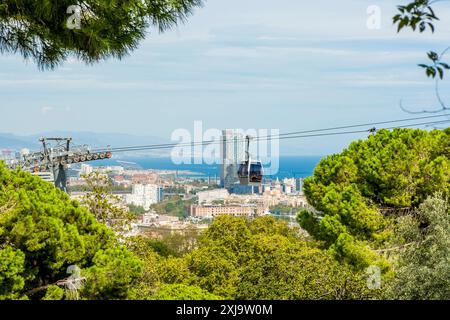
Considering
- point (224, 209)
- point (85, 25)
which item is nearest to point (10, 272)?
point (85, 25)

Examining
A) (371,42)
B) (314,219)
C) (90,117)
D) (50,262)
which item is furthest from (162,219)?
(50,262)

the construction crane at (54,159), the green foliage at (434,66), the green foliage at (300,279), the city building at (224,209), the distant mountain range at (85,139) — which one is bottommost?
the city building at (224,209)

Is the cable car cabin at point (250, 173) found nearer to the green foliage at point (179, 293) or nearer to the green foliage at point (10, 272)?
the green foliage at point (179, 293)

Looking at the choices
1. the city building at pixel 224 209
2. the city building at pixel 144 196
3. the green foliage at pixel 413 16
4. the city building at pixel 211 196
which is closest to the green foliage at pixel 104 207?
the green foliage at pixel 413 16

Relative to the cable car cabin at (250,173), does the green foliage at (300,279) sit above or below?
below

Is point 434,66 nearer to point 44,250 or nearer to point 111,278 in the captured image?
point 111,278

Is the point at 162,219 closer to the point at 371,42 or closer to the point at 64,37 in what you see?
the point at 371,42

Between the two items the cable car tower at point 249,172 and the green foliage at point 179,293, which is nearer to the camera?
the green foliage at point 179,293
